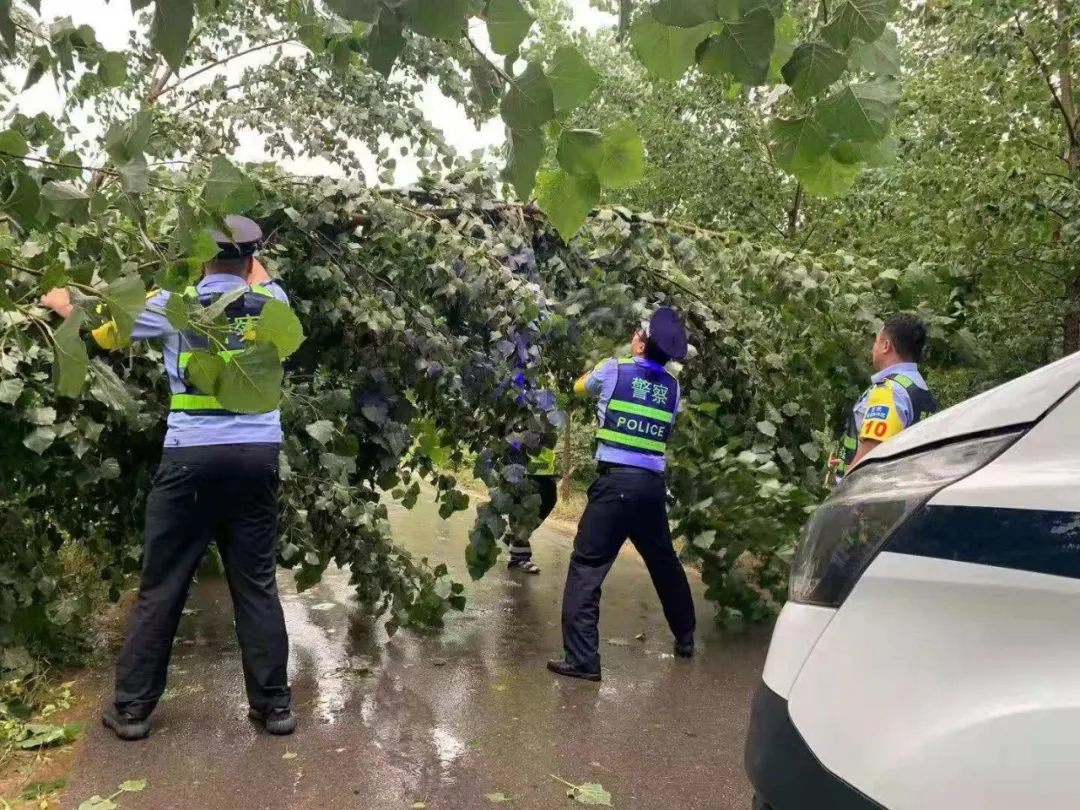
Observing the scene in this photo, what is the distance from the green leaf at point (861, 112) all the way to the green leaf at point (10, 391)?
122 inches

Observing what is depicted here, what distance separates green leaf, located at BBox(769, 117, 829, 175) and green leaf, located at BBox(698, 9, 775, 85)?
87 mm

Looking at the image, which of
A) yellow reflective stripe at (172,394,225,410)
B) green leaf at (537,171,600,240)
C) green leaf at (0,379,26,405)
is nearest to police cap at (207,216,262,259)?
yellow reflective stripe at (172,394,225,410)

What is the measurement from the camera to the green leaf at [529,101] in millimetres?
1479

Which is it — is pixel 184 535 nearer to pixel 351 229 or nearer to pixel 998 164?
pixel 351 229

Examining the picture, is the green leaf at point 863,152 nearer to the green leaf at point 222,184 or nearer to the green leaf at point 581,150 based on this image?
the green leaf at point 581,150

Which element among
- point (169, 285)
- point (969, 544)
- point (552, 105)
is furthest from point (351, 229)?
point (969, 544)

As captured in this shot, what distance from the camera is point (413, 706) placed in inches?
164

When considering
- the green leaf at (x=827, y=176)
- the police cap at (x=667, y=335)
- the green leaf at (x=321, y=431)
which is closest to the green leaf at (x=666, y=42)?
the green leaf at (x=827, y=176)

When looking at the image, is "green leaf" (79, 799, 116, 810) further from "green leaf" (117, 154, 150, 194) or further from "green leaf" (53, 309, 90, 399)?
"green leaf" (117, 154, 150, 194)

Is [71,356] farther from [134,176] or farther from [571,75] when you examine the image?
[571,75]

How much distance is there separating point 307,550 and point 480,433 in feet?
3.97

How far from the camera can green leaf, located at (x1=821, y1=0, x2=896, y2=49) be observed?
142cm

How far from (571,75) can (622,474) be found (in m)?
3.41

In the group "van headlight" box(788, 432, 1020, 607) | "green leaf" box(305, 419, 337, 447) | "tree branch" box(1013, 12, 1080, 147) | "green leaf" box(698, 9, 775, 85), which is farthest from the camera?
"tree branch" box(1013, 12, 1080, 147)
